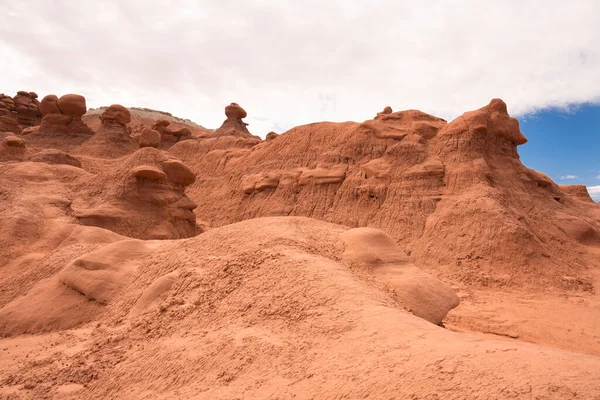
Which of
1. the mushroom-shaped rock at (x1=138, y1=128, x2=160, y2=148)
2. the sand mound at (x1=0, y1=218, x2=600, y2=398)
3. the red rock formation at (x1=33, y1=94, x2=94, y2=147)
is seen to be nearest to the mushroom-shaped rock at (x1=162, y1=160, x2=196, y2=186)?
the mushroom-shaped rock at (x1=138, y1=128, x2=160, y2=148)

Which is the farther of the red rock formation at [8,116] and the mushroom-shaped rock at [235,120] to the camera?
the mushroom-shaped rock at [235,120]

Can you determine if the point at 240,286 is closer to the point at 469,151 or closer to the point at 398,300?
the point at 398,300

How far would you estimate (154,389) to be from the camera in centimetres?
Result: 360

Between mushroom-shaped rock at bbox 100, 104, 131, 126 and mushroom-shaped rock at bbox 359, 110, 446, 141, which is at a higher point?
mushroom-shaped rock at bbox 100, 104, 131, 126

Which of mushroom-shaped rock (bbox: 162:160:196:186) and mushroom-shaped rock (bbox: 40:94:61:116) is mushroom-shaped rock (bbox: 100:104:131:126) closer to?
mushroom-shaped rock (bbox: 40:94:61:116)

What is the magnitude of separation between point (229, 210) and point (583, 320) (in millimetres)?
12153

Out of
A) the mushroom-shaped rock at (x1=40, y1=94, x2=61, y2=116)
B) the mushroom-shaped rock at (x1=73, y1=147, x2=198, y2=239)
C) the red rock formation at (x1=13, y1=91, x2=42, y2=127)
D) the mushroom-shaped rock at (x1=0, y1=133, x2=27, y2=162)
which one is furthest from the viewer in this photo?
the red rock formation at (x1=13, y1=91, x2=42, y2=127)

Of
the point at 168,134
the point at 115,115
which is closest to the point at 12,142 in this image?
the point at 115,115

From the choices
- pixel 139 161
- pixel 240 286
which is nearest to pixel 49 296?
pixel 240 286

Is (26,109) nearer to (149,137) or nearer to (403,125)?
(149,137)

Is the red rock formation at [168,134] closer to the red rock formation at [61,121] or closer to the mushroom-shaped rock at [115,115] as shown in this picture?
the mushroom-shaped rock at [115,115]

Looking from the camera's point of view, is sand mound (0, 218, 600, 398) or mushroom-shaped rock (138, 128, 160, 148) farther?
mushroom-shaped rock (138, 128, 160, 148)

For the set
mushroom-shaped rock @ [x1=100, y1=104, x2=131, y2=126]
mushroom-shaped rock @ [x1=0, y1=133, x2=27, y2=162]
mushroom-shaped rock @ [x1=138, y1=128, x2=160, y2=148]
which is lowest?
mushroom-shaped rock @ [x1=0, y1=133, x2=27, y2=162]

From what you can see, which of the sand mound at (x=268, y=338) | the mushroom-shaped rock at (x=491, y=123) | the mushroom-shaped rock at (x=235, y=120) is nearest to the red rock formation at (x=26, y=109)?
the mushroom-shaped rock at (x=235, y=120)
